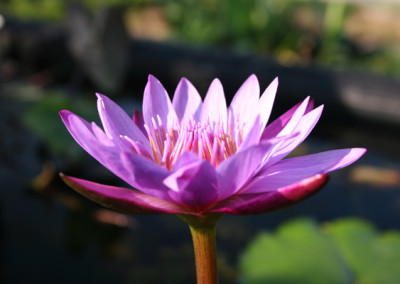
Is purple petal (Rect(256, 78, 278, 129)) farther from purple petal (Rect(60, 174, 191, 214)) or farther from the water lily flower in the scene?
purple petal (Rect(60, 174, 191, 214))

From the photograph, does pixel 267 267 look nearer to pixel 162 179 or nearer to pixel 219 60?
pixel 162 179

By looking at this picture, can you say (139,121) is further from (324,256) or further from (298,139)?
(324,256)

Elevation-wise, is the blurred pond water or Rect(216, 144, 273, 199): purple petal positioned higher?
Rect(216, 144, 273, 199): purple petal

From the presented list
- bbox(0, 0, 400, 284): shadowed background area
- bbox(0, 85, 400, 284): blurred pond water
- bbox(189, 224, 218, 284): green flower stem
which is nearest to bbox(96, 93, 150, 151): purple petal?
bbox(189, 224, 218, 284): green flower stem

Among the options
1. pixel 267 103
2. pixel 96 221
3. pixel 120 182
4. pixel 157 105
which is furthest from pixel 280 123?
pixel 120 182

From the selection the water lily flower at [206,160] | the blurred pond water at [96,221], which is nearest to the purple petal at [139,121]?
the water lily flower at [206,160]

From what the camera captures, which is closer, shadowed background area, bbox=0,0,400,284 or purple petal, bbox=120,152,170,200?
purple petal, bbox=120,152,170,200
